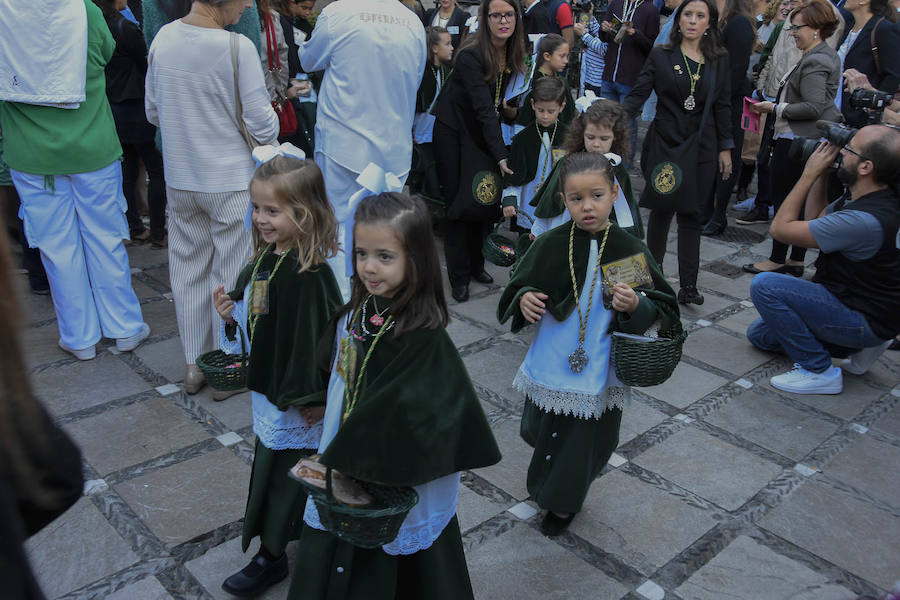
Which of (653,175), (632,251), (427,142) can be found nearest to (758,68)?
(653,175)

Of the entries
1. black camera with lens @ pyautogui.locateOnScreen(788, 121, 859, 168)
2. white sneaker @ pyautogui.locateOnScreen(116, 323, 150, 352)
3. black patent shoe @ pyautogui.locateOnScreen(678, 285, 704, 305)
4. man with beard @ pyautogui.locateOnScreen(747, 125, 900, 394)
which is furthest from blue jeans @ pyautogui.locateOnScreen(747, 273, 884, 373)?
white sneaker @ pyautogui.locateOnScreen(116, 323, 150, 352)

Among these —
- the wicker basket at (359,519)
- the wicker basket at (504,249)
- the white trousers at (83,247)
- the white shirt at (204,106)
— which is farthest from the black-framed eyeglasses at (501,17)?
the wicker basket at (359,519)

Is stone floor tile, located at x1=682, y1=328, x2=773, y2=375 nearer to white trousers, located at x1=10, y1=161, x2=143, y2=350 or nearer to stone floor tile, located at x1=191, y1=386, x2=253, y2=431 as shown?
stone floor tile, located at x1=191, y1=386, x2=253, y2=431

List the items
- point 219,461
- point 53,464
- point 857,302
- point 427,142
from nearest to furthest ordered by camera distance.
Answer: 1. point 53,464
2. point 219,461
3. point 857,302
4. point 427,142

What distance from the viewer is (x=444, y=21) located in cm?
719

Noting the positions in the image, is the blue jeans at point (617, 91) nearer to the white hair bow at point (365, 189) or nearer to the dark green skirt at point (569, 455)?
the dark green skirt at point (569, 455)

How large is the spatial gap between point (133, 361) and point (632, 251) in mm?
3122

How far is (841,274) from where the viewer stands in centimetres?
446

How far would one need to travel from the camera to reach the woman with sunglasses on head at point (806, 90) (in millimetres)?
5824

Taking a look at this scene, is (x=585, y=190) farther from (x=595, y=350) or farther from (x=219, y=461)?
(x=219, y=461)

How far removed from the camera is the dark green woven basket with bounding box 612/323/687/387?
2.68 m

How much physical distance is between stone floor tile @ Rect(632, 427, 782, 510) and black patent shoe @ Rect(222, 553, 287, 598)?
5.90 ft

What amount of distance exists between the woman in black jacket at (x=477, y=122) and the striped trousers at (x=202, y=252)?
169 cm

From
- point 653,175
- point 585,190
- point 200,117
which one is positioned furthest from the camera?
point 653,175
